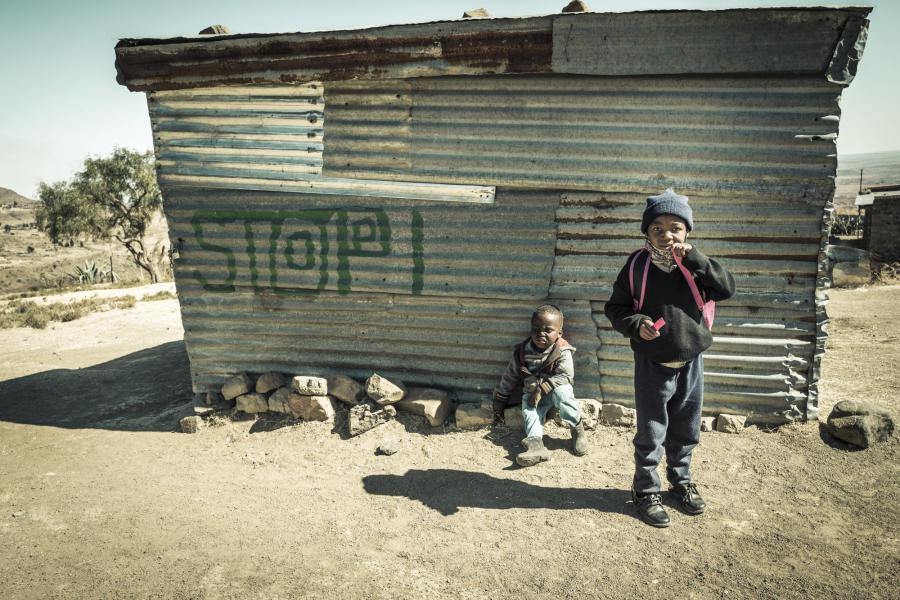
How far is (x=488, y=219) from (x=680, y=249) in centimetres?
187

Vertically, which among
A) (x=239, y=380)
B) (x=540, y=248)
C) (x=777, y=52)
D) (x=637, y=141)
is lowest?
(x=239, y=380)

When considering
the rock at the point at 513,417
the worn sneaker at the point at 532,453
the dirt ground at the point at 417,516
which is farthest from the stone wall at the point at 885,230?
the worn sneaker at the point at 532,453

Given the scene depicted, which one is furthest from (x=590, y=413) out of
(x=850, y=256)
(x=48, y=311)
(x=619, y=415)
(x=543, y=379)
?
(x=48, y=311)

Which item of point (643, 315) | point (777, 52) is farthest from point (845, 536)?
point (777, 52)

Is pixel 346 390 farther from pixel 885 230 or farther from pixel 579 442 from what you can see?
pixel 885 230

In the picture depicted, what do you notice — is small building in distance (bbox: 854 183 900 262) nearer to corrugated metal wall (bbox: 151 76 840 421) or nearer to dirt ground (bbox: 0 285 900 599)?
dirt ground (bbox: 0 285 900 599)

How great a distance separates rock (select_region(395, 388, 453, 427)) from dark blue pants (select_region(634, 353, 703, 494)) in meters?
1.79

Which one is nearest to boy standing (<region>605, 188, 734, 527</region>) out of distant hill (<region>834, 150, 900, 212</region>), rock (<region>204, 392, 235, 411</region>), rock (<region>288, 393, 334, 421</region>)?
rock (<region>288, 393, 334, 421</region>)

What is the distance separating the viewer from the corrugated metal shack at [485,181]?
3855 mm

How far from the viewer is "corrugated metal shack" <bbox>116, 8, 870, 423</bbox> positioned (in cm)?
386

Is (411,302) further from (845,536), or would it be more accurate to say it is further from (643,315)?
(845,536)

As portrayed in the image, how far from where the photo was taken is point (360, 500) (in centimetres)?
355

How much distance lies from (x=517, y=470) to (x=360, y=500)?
117 centimetres

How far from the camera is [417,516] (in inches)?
131
